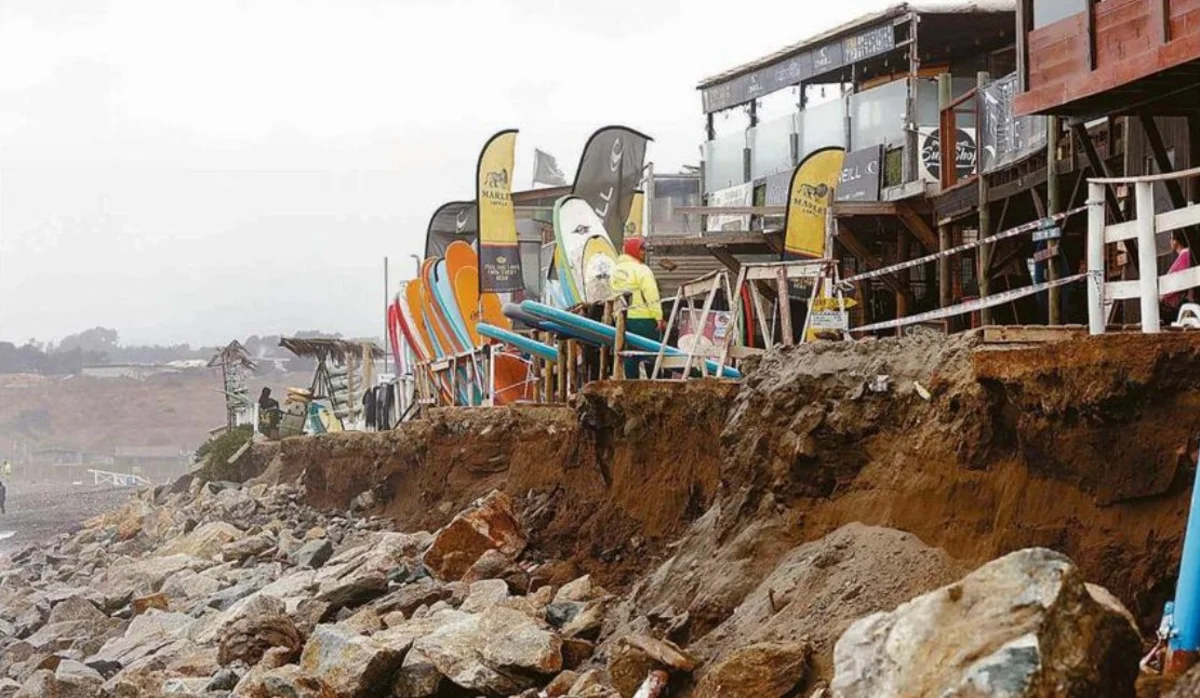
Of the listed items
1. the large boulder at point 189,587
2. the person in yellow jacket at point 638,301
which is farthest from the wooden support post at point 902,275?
the large boulder at point 189,587

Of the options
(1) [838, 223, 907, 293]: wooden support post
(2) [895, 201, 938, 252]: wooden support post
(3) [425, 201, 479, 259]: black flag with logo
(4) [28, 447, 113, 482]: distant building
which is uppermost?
(3) [425, 201, 479, 259]: black flag with logo

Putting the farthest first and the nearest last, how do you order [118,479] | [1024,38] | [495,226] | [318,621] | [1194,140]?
[118,479], [495,226], [318,621], [1024,38], [1194,140]

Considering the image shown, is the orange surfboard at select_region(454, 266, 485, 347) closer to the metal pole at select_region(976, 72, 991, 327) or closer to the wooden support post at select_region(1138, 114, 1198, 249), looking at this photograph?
the metal pole at select_region(976, 72, 991, 327)

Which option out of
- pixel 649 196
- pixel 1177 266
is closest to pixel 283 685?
pixel 1177 266

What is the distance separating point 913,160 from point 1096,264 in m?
14.1

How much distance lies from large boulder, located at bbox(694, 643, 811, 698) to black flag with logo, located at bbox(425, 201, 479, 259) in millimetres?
26572

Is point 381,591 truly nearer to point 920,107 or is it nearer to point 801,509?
point 801,509

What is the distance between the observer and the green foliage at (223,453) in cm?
4847

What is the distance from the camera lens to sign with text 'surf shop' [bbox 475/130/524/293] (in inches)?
1027

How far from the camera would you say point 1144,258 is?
834 cm

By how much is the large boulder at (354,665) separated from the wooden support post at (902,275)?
Result: 10.7 meters

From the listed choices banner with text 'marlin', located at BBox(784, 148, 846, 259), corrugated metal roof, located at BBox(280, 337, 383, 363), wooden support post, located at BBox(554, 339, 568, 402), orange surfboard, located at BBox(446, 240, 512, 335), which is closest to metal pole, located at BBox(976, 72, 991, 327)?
banner with text 'marlin', located at BBox(784, 148, 846, 259)

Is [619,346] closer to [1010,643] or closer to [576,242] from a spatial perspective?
[576,242]

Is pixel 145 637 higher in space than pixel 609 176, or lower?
lower
